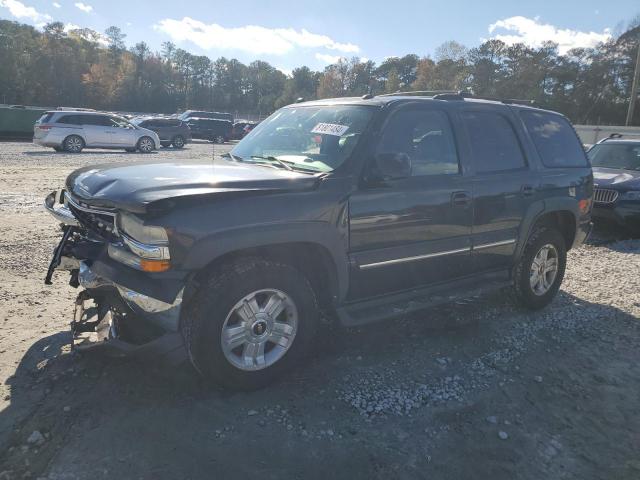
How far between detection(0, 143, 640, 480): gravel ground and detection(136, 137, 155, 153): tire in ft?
59.7

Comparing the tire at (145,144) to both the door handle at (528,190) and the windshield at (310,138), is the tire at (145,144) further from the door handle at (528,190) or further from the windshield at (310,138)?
the door handle at (528,190)

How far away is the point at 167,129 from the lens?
27516 mm

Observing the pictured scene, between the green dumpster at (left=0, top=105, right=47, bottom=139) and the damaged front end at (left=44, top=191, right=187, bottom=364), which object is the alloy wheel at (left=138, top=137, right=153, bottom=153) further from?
the damaged front end at (left=44, top=191, right=187, bottom=364)

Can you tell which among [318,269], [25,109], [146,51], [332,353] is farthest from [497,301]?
[146,51]

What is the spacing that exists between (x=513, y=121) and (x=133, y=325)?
12.5ft

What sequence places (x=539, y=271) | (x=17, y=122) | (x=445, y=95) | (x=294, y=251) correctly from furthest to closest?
(x=17, y=122), (x=539, y=271), (x=445, y=95), (x=294, y=251)

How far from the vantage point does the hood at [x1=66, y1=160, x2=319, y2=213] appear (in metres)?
2.94

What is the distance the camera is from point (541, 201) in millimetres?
4836

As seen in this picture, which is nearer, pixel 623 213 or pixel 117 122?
pixel 623 213

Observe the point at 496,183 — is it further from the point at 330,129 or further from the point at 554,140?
the point at 330,129

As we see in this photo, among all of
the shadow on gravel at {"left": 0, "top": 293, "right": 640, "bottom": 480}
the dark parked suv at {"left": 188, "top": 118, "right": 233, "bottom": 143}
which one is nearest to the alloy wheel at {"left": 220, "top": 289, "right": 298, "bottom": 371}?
the shadow on gravel at {"left": 0, "top": 293, "right": 640, "bottom": 480}

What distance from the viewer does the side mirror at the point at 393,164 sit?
3.50 m

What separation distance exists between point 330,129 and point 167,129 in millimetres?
25590

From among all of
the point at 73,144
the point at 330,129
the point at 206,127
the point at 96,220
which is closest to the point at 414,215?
the point at 330,129
